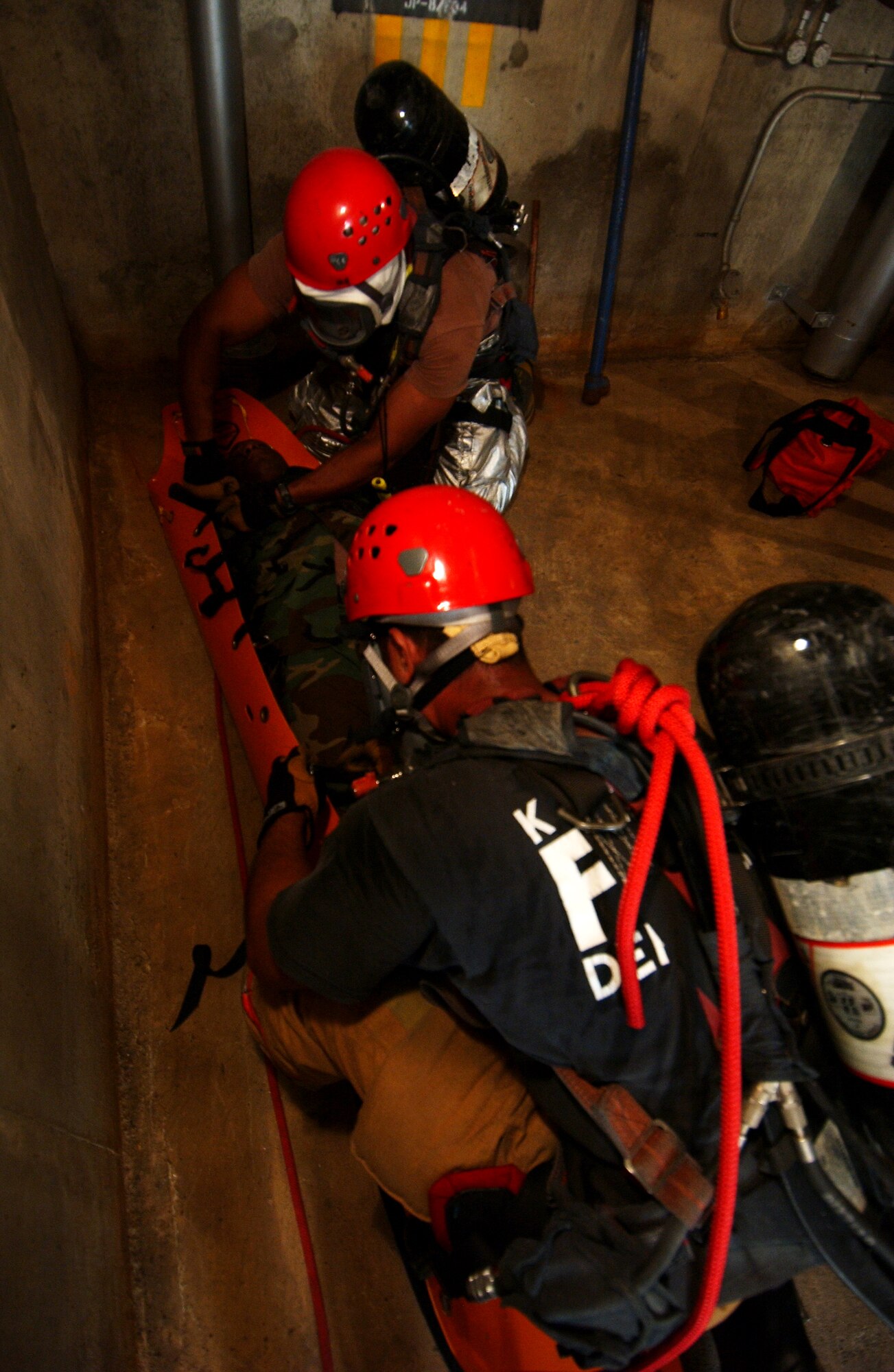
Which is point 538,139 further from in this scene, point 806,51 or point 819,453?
point 819,453

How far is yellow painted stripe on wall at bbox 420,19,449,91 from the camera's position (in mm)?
2930

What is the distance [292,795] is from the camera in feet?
5.78

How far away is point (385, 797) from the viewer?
1.17m

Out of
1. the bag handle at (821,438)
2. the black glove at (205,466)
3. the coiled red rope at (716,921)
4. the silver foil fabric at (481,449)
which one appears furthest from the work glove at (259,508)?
the bag handle at (821,438)

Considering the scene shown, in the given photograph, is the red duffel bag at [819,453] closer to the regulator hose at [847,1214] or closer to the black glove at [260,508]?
the black glove at [260,508]

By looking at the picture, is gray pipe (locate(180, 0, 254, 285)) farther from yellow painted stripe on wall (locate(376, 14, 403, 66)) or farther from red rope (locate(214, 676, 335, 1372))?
red rope (locate(214, 676, 335, 1372))

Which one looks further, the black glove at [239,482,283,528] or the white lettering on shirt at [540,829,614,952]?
the black glove at [239,482,283,528]

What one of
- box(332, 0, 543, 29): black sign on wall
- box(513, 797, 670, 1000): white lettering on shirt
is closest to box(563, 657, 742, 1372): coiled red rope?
box(513, 797, 670, 1000): white lettering on shirt

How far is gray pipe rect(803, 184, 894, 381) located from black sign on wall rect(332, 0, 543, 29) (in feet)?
6.59

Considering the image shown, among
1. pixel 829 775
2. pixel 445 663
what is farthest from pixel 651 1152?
pixel 445 663

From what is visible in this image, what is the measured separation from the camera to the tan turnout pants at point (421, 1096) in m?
1.38

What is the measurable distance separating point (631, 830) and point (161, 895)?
1.47 metres

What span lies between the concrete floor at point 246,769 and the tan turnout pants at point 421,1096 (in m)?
0.41

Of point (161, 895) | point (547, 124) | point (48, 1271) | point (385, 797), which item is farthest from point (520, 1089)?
point (547, 124)
